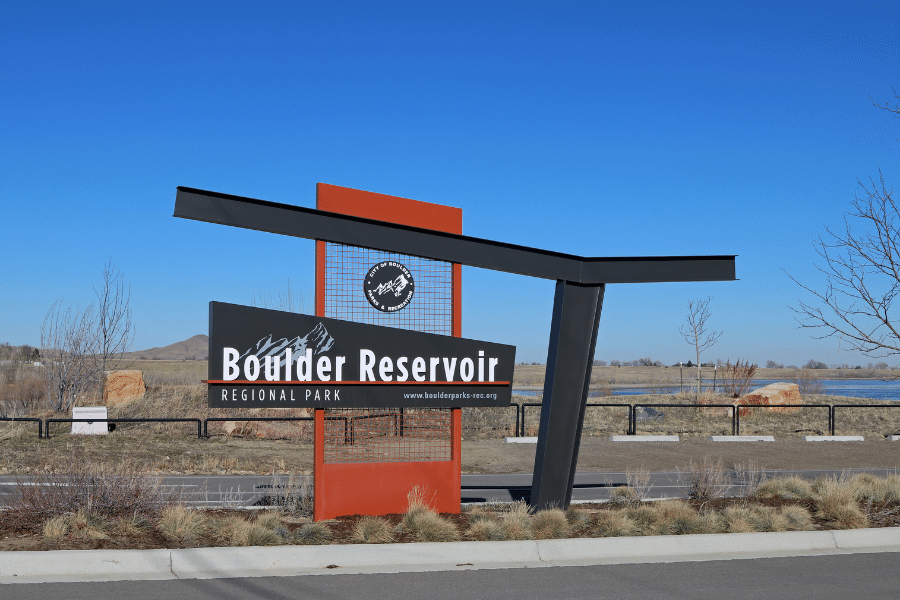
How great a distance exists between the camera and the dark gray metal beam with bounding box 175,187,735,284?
958 centimetres

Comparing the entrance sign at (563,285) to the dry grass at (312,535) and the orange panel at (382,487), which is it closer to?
the orange panel at (382,487)

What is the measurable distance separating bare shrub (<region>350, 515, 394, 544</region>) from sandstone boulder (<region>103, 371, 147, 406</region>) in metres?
25.1

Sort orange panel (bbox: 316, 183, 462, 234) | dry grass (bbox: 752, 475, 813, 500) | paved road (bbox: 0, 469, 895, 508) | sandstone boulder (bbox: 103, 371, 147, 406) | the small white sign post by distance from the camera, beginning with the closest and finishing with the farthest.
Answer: orange panel (bbox: 316, 183, 462, 234) → dry grass (bbox: 752, 475, 813, 500) → paved road (bbox: 0, 469, 895, 508) → the small white sign post → sandstone boulder (bbox: 103, 371, 147, 406)

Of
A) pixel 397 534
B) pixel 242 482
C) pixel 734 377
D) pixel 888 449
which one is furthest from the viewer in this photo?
pixel 734 377

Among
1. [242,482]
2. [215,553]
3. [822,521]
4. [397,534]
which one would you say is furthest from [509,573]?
[242,482]

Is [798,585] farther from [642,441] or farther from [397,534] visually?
[642,441]

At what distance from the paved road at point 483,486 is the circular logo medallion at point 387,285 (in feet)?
11.4

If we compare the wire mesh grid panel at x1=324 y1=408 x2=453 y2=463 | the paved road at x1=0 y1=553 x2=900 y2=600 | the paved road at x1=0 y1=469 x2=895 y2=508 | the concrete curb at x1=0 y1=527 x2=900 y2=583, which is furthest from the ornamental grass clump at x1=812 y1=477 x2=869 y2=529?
the wire mesh grid panel at x1=324 y1=408 x2=453 y2=463

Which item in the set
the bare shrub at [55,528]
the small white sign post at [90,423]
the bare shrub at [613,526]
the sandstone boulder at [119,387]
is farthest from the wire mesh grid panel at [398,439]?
the sandstone boulder at [119,387]

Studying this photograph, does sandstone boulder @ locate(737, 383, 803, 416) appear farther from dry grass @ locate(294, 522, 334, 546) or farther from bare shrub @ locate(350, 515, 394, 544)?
dry grass @ locate(294, 522, 334, 546)

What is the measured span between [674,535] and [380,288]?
4.76 meters

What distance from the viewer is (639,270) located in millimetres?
10828

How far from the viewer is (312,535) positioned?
8.55 metres

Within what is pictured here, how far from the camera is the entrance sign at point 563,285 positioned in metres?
10.5
